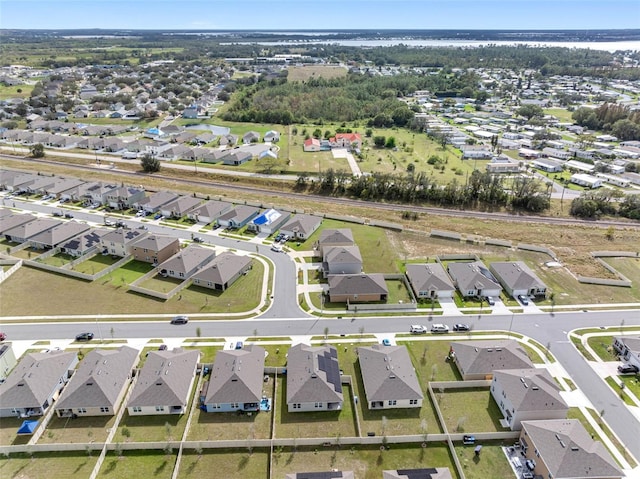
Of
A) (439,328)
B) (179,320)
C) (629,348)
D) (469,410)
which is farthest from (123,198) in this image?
(629,348)

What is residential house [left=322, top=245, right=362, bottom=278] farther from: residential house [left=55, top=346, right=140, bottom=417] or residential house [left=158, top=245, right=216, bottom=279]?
residential house [left=55, top=346, right=140, bottom=417]

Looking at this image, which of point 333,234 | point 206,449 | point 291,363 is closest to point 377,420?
point 291,363

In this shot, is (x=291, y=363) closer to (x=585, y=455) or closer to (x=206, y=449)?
(x=206, y=449)

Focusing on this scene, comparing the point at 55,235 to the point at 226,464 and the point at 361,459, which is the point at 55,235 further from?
the point at 361,459

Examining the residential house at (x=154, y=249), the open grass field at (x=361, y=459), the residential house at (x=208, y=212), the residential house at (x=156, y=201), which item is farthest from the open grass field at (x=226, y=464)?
the residential house at (x=156, y=201)

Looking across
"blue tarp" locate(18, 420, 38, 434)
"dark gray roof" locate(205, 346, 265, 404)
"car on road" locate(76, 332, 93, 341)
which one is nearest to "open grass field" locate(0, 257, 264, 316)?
"car on road" locate(76, 332, 93, 341)

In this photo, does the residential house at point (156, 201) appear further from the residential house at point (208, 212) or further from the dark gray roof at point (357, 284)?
the dark gray roof at point (357, 284)
